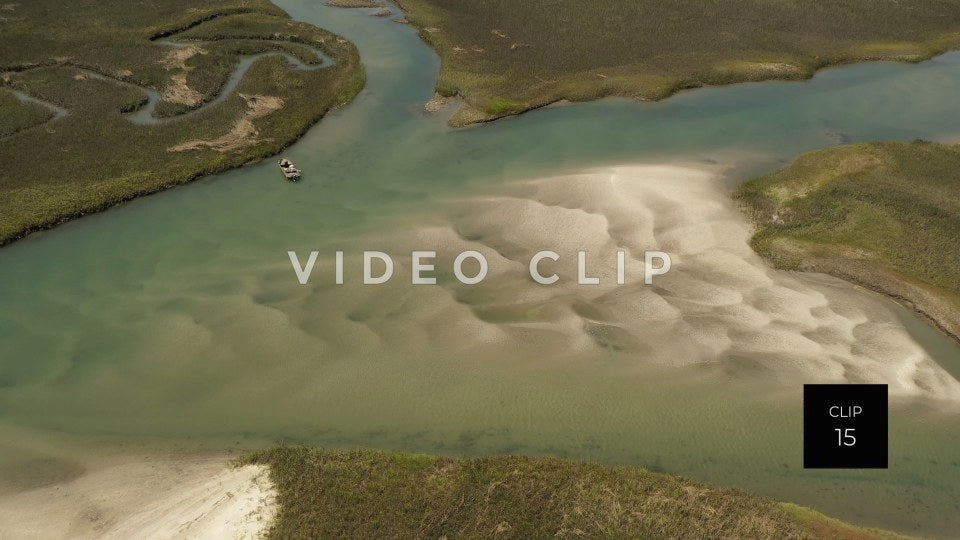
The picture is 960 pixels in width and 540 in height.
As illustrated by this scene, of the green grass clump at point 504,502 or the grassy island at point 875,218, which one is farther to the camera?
the grassy island at point 875,218

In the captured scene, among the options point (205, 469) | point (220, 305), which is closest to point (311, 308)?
point (220, 305)

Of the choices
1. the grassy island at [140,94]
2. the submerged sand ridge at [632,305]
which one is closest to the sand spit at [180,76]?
the grassy island at [140,94]

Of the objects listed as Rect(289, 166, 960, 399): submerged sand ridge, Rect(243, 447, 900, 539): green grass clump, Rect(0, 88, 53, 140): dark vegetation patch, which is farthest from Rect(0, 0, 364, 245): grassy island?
Rect(243, 447, 900, 539): green grass clump

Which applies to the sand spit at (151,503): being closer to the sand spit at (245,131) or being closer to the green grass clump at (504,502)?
the green grass clump at (504,502)

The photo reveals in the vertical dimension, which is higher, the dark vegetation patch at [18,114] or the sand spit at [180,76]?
the sand spit at [180,76]

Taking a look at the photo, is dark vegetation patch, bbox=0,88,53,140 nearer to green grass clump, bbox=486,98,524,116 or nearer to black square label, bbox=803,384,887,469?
green grass clump, bbox=486,98,524,116
